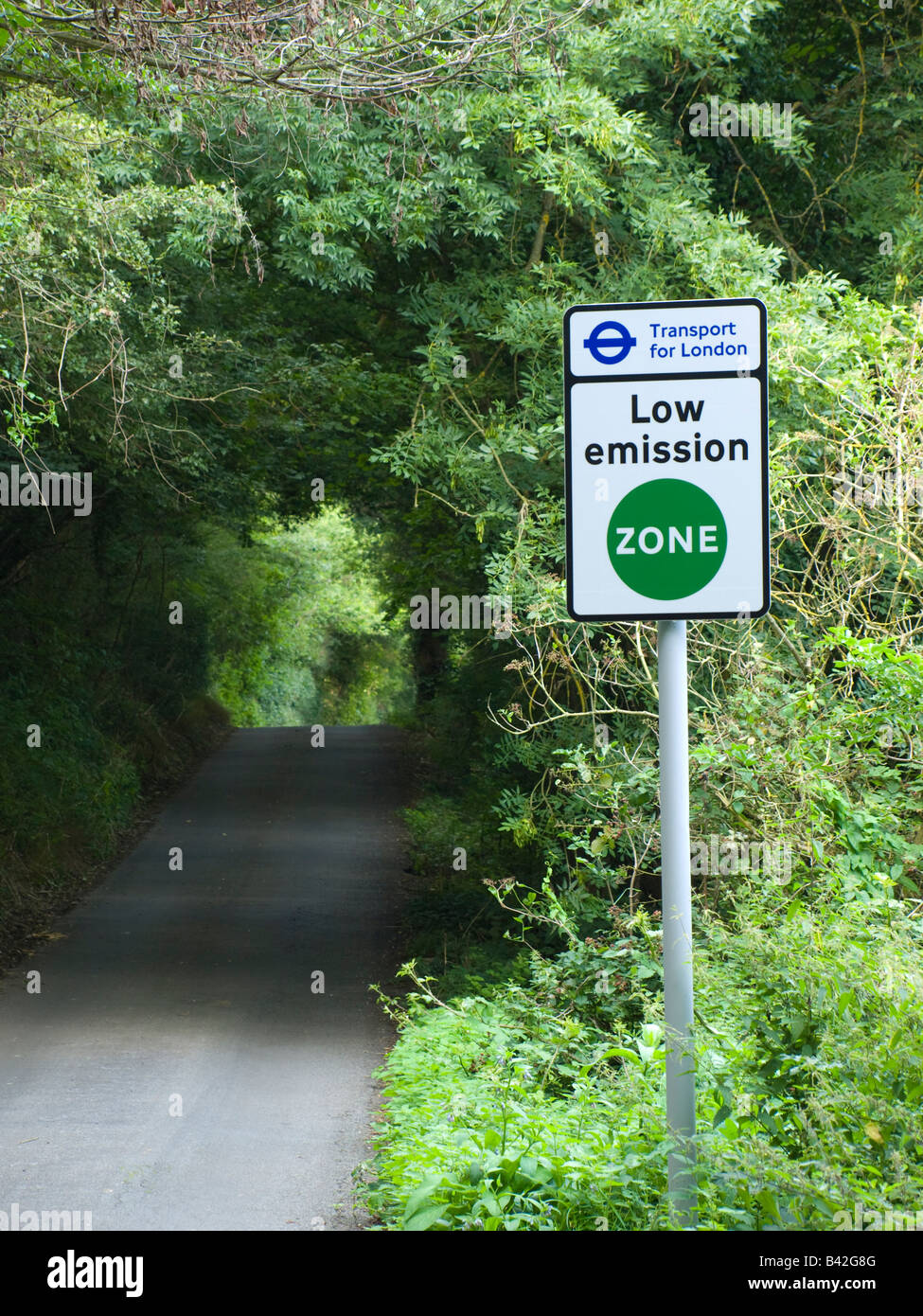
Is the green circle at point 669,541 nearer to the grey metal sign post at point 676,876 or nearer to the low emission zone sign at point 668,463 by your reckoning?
the low emission zone sign at point 668,463

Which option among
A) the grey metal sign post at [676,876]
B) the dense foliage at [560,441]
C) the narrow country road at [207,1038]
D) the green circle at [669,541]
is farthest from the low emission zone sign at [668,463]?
the narrow country road at [207,1038]

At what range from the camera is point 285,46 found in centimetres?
733

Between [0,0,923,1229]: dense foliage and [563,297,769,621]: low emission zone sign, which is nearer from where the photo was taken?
[563,297,769,621]: low emission zone sign

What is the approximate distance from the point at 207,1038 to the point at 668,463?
7.47 metres

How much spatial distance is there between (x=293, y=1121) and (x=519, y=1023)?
62.9 inches

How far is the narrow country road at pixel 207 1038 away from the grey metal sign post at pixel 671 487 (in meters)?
3.78

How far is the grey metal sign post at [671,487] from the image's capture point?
3.12m

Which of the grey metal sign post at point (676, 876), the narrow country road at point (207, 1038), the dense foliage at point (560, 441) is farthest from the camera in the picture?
the narrow country road at point (207, 1038)

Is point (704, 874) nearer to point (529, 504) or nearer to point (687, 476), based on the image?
point (529, 504)

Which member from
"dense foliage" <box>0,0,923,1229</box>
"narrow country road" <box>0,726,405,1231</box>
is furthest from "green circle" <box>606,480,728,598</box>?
"narrow country road" <box>0,726,405,1231</box>

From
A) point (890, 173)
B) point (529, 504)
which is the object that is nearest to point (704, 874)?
point (529, 504)

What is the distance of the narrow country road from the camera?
21.0ft

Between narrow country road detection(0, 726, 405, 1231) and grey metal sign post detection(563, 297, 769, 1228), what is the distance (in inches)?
149

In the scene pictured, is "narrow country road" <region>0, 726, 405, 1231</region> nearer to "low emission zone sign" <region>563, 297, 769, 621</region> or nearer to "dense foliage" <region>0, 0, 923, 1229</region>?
"dense foliage" <region>0, 0, 923, 1229</region>
